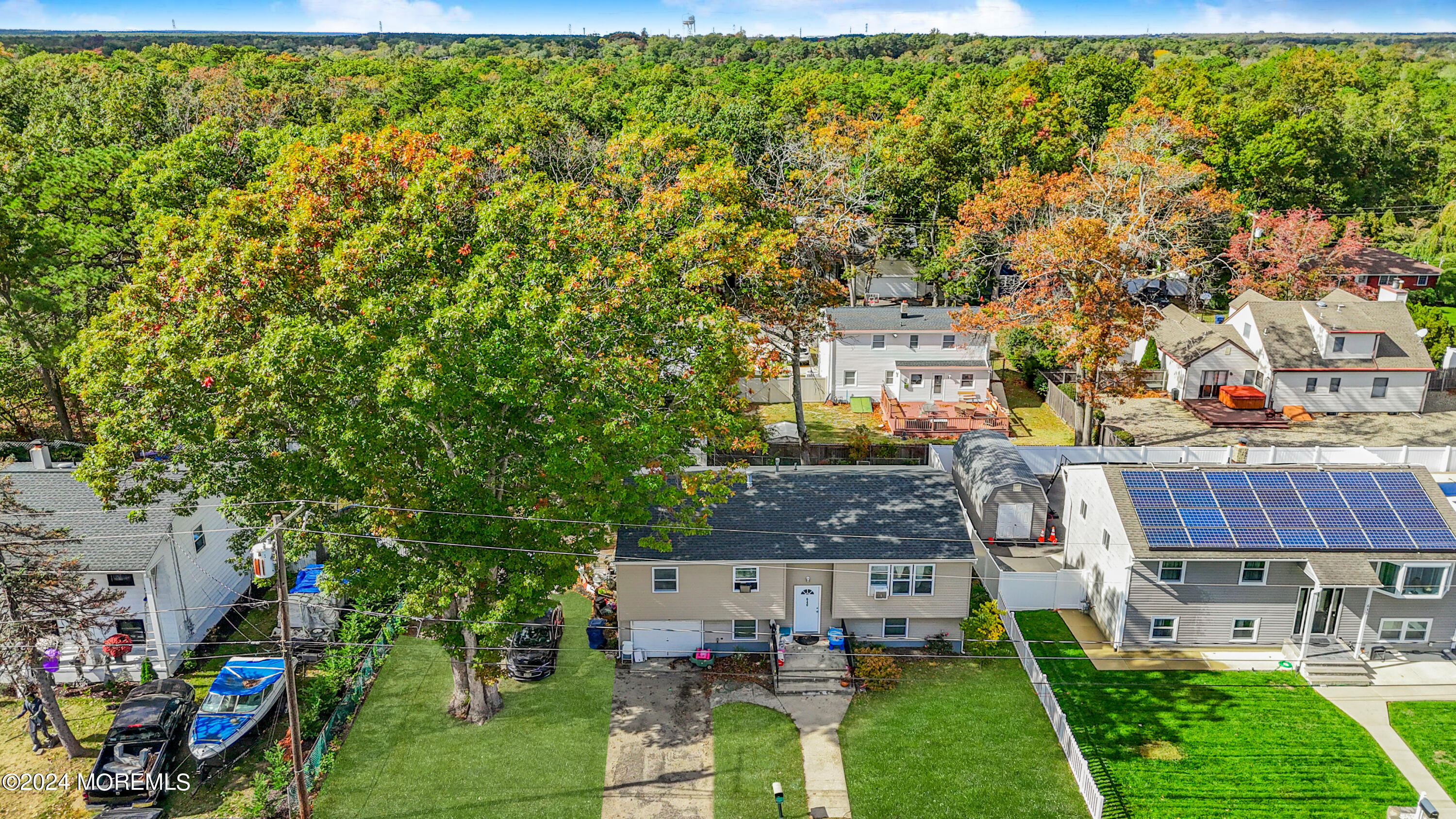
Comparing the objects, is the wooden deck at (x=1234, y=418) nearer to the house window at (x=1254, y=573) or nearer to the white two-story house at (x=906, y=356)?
the white two-story house at (x=906, y=356)

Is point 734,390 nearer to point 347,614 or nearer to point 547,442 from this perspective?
point 547,442

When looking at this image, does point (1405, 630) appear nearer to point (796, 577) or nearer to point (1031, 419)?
point (796, 577)

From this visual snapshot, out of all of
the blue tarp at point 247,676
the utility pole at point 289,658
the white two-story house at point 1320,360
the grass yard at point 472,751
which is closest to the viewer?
the utility pole at point 289,658

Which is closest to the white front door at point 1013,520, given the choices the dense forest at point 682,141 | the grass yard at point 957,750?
the grass yard at point 957,750

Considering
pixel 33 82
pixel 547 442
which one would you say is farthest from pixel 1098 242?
pixel 33 82

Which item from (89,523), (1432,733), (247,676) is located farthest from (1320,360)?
(89,523)

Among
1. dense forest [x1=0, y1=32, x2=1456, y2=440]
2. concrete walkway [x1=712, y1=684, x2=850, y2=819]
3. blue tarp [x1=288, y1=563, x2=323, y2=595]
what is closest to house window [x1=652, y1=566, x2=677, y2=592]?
concrete walkway [x1=712, y1=684, x2=850, y2=819]
